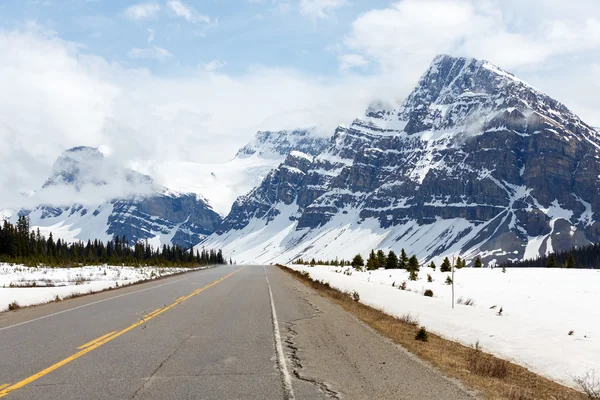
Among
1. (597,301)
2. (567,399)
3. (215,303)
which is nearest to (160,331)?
(215,303)

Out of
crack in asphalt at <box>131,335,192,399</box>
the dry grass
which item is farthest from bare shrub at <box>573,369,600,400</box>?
crack in asphalt at <box>131,335,192,399</box>

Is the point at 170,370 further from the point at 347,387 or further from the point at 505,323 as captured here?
the point at 505,323

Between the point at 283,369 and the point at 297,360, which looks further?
the point at 297,360

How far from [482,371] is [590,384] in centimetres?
176

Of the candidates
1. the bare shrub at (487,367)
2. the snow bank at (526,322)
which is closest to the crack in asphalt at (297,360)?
the bare shrub at (487,367)

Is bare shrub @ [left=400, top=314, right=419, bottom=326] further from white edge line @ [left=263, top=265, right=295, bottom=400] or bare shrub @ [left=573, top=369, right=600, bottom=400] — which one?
bare shrub @ [left=573, top=369, right=600, bottom=400]

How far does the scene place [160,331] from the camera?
1412 centimetres

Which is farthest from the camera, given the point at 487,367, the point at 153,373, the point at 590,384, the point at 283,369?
the point at 487,367

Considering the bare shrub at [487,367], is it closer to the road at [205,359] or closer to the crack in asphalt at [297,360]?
the road at [205,359]

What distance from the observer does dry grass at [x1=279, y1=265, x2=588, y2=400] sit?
859 cm

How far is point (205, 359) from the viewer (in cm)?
1043

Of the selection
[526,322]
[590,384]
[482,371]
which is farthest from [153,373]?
[526,322]

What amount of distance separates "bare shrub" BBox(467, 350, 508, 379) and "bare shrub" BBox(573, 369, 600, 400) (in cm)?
122

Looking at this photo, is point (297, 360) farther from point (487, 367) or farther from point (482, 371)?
point (487, 367)
